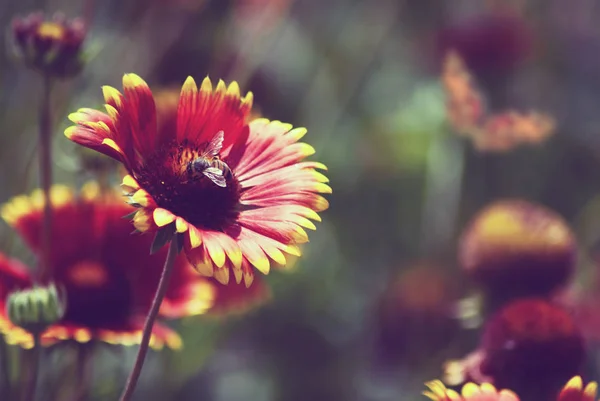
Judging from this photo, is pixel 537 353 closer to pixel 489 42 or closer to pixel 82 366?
pixel 82 366

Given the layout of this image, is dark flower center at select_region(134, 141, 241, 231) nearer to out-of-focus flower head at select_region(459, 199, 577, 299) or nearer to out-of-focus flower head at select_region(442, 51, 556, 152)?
out-of-focus flower head at select_region(459, 199, 577, 299)

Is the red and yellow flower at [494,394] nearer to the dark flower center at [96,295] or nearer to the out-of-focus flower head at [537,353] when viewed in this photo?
the out-of-focus flower head at [537,353]

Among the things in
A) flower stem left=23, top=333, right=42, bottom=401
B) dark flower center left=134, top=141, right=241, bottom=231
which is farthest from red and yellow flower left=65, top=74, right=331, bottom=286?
flower stem left=23, top=333, right=42, bottom=401

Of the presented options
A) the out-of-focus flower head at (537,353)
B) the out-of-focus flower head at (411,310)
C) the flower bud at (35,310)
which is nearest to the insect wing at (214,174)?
the flower bud at (35,310)

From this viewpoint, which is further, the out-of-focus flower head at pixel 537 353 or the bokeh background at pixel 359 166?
the bokeh background at pixel 359 166

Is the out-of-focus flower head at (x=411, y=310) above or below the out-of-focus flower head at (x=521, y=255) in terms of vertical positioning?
above

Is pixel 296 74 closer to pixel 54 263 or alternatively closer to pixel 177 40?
pixel 177 40


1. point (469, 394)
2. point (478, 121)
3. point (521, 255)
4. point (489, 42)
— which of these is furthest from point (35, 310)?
point (489, 42)

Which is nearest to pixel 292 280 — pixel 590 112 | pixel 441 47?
pixel 441 47
